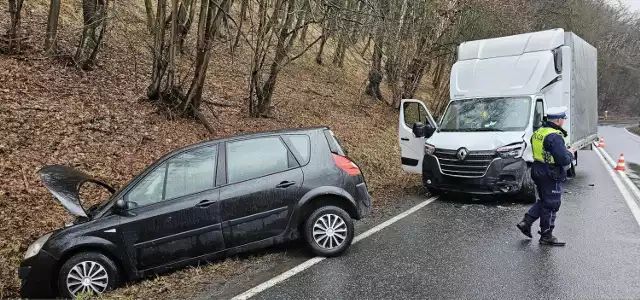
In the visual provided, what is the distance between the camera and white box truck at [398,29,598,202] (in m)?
7.99

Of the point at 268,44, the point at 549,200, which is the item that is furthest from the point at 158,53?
the point at 549,200

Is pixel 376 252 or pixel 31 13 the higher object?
pixel 31 13

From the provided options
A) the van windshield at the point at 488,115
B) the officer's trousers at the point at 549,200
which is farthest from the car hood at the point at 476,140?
the officer's trousers at the point at 549,200

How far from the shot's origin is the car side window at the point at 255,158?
5.48 m

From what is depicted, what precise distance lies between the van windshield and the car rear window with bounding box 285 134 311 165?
440cm

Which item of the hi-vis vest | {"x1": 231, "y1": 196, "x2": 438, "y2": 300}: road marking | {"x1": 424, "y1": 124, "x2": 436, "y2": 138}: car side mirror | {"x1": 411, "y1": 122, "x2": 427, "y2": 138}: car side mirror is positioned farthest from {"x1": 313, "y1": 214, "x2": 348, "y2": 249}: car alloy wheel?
{"x1": 424, "y1": 124, "x2": 436, "y2": 138}: car side mirror

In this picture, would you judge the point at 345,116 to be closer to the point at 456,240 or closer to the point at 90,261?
the point at 456,240

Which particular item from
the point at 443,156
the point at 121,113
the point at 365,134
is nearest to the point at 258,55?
the point at 121,113

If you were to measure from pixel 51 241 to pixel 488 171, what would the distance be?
666cm

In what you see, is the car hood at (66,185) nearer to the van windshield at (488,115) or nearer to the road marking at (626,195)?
the van windshield at (488,115)

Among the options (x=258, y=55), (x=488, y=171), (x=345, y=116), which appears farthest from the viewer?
(x=345, y=116)

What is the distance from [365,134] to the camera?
1515 cm

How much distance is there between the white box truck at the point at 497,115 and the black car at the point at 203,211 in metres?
3.10

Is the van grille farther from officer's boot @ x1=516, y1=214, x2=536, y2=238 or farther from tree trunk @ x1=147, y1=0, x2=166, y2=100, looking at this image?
tree trunk @ x1=147, y1=0, x2=166, y2=100
